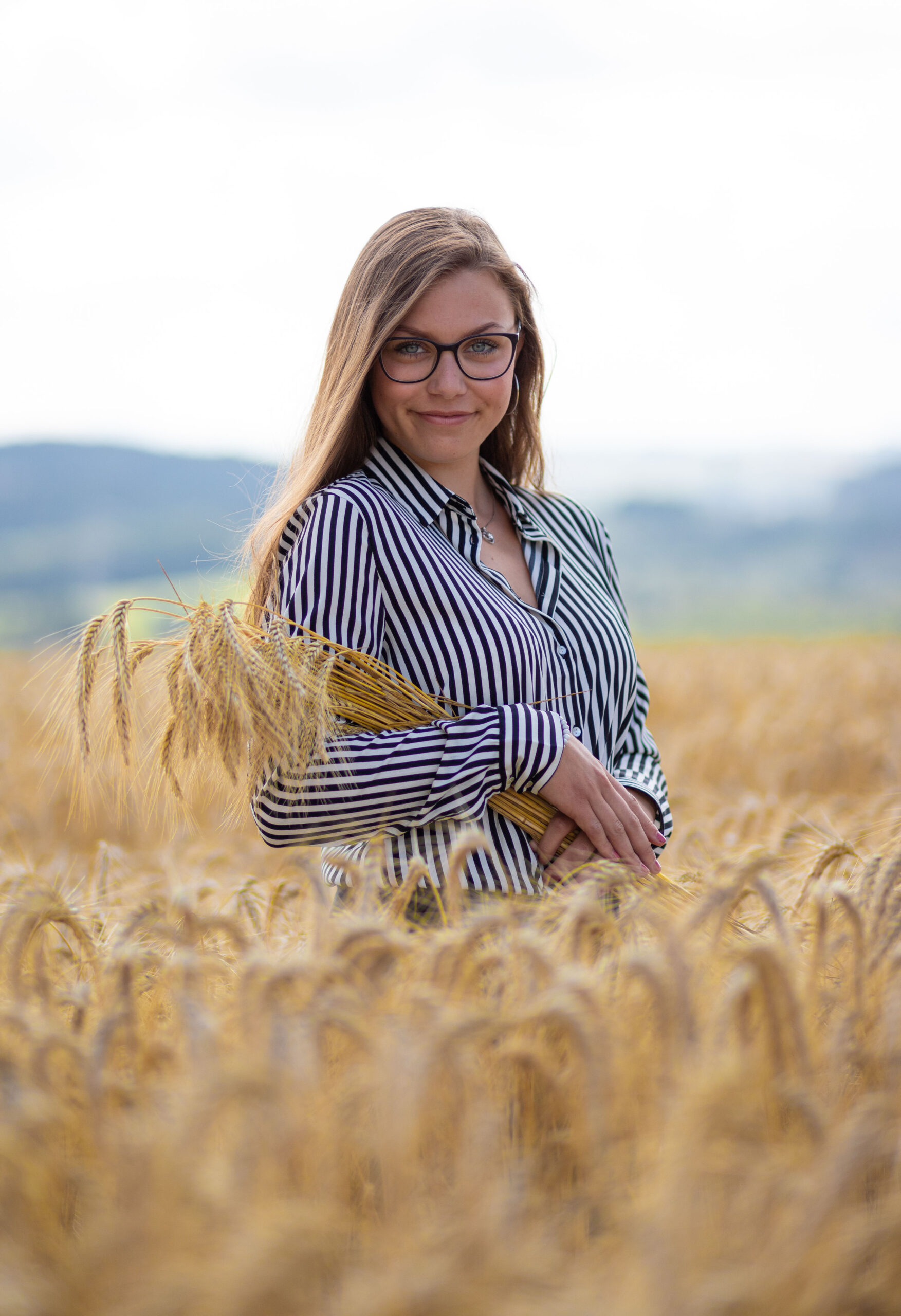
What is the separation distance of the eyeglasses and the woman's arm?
0.38 metres

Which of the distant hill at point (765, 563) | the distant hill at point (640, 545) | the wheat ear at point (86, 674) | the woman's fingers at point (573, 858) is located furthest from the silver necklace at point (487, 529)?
the distant hill at point (765, 563)

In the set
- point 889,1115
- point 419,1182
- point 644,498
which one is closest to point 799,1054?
point 889,1115

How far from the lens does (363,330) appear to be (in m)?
2.08

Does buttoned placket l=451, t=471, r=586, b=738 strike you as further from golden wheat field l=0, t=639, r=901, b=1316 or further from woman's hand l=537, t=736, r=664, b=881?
golden wheat field l=0, t=639, r=901, b=1316

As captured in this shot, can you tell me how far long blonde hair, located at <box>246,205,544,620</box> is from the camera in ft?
6.79

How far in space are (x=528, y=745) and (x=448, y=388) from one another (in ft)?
2.63

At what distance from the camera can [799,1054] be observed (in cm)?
112

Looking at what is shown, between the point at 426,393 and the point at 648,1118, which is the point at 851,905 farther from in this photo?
the point at 426,393

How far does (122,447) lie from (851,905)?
171m

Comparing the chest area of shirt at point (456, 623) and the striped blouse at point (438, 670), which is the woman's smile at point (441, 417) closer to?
the striped blouse at point (438, 670)

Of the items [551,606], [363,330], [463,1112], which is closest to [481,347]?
[363,330]

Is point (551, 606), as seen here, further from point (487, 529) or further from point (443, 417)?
point (443, 417)

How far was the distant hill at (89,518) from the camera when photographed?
127688mm

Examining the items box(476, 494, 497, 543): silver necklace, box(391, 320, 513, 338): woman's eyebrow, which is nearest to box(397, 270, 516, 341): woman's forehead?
box(391, 320, 513, 338): woman's eyebrow
